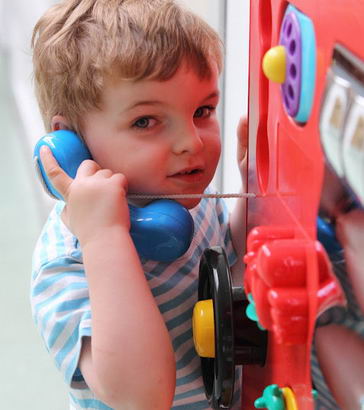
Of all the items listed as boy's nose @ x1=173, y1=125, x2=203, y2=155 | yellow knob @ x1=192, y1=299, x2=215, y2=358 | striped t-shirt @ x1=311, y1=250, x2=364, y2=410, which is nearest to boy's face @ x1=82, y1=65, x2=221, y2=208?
boy's nose @ x1=173, y1=125, x2=203, y2=155

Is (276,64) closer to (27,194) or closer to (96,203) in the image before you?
(96,203)

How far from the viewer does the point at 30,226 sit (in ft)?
5.22

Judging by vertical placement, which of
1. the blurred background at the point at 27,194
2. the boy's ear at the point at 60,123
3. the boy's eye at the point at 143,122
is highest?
the boy's eye at the point at 143,122

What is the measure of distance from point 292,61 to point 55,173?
274mm

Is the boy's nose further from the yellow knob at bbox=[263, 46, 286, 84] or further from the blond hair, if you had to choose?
the yellow knob at bbox=[263, 46, 286, 84]

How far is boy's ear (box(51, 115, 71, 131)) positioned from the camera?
63 centimetres

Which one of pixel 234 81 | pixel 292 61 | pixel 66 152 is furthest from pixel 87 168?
pixel 234 81

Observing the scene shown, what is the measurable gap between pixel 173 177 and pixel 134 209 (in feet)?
0.14

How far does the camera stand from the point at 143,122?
57 centimetres

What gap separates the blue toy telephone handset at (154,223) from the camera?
563 mm

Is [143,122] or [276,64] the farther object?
[143,122]

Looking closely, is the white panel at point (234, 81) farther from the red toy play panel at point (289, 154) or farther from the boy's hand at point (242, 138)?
the red toy play panel at point (289, 154)

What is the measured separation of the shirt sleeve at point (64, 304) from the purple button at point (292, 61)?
0.86ft

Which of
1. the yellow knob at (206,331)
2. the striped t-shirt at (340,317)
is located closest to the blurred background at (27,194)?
the yellow knob at (206,331)
